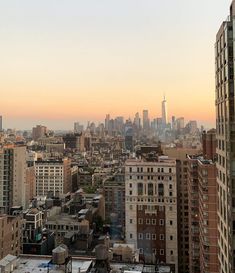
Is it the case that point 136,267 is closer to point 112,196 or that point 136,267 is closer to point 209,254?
point 209,254

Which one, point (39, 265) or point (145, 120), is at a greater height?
point (145, 120)

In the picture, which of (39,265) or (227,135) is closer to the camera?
(227,135)

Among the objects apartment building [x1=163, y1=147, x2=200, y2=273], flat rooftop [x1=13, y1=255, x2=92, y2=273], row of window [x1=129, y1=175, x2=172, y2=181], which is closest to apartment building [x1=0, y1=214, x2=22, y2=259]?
flat rooftop [x1=13, y1=255, x2=92, y2=273]

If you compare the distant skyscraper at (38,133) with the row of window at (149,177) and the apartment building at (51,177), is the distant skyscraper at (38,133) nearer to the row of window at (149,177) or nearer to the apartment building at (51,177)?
the apartment building at (51,177)

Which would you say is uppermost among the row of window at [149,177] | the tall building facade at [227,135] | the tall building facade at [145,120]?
the tall building facade at [145,120]

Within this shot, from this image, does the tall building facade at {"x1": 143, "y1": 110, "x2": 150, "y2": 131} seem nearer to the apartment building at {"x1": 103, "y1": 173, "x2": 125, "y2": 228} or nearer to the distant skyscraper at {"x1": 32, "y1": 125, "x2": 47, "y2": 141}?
the apartment building at {"x1": 103, "y1": 173, "x2": 125, "y2": 228}

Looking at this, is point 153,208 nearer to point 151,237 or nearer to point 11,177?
point 151,237

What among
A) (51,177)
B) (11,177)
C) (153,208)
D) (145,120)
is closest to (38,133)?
(51,177)

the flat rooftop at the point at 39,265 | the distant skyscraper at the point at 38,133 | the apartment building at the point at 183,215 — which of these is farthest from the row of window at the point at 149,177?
the distant skyscraper at the point at 38,133
